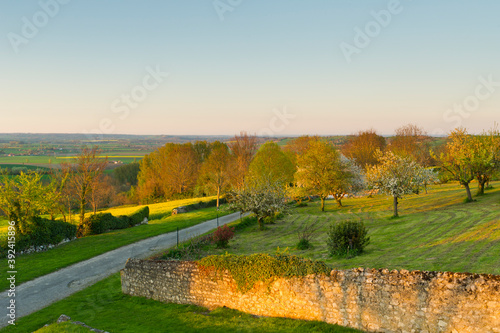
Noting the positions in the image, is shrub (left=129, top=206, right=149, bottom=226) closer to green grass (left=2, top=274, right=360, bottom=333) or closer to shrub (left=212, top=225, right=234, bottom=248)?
shrub (left=212, top=225, right=234, bottom=248)

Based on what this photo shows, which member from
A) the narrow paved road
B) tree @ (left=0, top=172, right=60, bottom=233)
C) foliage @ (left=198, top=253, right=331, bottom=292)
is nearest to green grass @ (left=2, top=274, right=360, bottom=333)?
the narrow paved road

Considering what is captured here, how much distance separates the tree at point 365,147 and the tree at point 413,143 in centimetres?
383

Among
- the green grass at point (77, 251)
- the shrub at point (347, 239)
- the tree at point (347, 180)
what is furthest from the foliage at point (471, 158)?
the green grass at point (77, 251)

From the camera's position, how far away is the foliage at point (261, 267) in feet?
32.9

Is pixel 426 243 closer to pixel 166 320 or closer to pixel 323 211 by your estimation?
pixel 166 320

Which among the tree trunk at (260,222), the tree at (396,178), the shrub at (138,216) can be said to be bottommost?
the shrub at (138,216)

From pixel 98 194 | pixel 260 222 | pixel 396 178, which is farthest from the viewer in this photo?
pixel 98 194

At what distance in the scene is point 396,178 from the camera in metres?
29.1

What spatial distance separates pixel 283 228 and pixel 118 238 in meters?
14.3

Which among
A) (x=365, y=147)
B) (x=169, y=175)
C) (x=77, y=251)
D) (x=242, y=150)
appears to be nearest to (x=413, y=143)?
(x=365, y=147)

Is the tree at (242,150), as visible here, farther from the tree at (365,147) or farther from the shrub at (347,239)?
the shrub at (347,239)

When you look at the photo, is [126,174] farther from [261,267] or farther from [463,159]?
[261,267]

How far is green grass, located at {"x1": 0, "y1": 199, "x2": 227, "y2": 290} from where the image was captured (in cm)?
1817

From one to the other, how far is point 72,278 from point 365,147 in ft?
223
